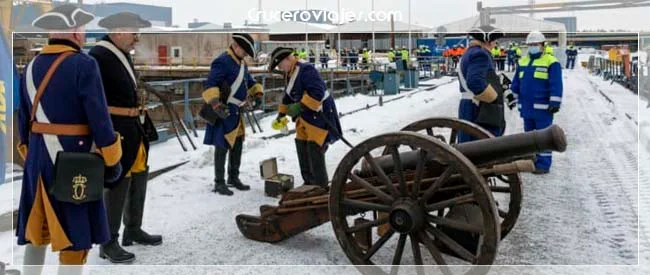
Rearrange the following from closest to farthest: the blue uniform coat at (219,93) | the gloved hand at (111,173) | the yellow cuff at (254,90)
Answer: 1. the gloved hand at (111,173)
2. the blue uniform coat at (219,93)
3. the yellow cuff at (254,90)

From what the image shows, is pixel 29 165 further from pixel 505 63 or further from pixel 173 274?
pixel 505 63

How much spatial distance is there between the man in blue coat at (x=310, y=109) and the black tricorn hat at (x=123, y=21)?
160 centimetres

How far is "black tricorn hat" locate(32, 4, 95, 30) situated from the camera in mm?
3209

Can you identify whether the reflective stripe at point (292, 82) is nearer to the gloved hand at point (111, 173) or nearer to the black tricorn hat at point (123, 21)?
the black tricorn hat at point (123, 21)

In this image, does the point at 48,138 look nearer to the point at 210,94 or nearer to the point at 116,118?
the point at 116,118

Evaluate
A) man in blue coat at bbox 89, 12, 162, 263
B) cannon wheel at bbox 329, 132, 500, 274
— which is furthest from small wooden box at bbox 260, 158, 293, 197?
cannon wheel at bbox 329, 132, 500, 274

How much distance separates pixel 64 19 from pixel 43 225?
0.95 metres

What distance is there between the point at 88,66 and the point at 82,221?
2.30ft

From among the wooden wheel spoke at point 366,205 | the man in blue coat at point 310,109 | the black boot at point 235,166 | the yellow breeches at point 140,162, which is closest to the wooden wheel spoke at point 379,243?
the wooden wheel spoke at point 366,205

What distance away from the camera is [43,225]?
3.27 meters

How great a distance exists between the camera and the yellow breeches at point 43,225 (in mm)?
3180

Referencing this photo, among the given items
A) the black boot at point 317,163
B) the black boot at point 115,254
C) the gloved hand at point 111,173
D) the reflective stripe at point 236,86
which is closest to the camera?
the gloved hand at point 111,173

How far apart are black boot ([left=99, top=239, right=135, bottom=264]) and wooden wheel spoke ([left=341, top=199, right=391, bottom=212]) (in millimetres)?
1351

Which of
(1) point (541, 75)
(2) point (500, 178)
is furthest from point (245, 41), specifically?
(1) point (541, 75)
